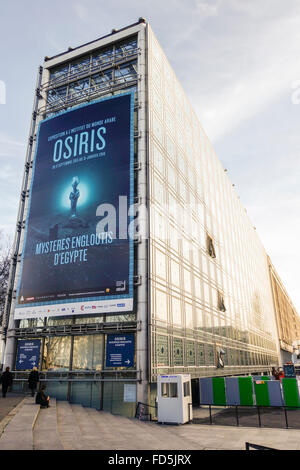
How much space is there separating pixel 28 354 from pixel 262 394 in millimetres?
15594

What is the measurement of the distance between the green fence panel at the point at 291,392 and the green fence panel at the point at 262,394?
105cm

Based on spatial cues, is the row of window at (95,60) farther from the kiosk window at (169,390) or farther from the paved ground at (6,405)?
the paved ground at (6,405)

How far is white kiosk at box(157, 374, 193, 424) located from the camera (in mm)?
16766

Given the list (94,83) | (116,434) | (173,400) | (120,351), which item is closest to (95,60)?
(94,83)

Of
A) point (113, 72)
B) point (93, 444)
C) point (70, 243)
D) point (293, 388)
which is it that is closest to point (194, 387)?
point (293, 388)

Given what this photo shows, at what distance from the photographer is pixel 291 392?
21062 millimetres

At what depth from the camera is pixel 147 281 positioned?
2142cm

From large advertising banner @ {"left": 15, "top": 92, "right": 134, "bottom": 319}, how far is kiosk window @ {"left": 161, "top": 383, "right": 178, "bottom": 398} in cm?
496

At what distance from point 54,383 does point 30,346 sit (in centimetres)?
325

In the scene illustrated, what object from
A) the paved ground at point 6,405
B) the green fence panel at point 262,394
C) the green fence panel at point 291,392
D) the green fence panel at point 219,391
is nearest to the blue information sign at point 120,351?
the paved ground at point 6,405

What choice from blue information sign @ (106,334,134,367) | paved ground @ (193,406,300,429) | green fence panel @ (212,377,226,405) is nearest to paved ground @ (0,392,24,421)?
blue information sign @ (106,334,134,367)

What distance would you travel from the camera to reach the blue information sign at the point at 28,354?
23.2 meters

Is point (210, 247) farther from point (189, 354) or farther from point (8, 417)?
point (8, 417)

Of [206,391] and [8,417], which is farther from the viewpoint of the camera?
[206,391]
